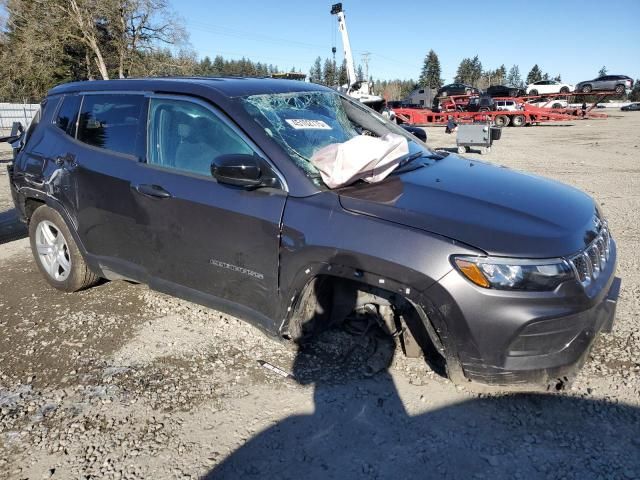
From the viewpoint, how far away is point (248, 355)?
323 cm

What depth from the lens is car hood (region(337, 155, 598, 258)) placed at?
2.28m

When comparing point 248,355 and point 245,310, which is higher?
point 245,310

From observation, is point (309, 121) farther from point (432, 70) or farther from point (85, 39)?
point (432, 70)

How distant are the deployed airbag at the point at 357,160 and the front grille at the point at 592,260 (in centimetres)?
111

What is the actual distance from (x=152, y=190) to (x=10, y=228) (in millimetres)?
4694

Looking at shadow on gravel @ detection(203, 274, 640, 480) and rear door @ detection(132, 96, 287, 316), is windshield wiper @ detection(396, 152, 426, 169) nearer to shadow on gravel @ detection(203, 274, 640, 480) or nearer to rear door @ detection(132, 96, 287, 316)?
rear door @ detection(132, 96, 287, 316)

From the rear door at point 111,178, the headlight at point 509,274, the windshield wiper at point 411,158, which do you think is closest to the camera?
the headlight at point 509,274

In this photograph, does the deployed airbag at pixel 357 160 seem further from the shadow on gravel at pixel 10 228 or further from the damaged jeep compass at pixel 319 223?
the shadow on gravel at pixel 10 228

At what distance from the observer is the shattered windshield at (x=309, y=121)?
114 inches

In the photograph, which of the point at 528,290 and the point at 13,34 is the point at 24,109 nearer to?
the point at 13,34

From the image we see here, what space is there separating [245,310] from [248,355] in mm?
434

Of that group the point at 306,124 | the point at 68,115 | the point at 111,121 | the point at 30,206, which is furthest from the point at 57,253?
the point at 306,124

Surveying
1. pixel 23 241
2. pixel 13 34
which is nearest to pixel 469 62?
pixel 13 34

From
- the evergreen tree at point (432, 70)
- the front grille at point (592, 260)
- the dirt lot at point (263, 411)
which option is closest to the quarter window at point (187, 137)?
the dirt lot at point (263, 411)
